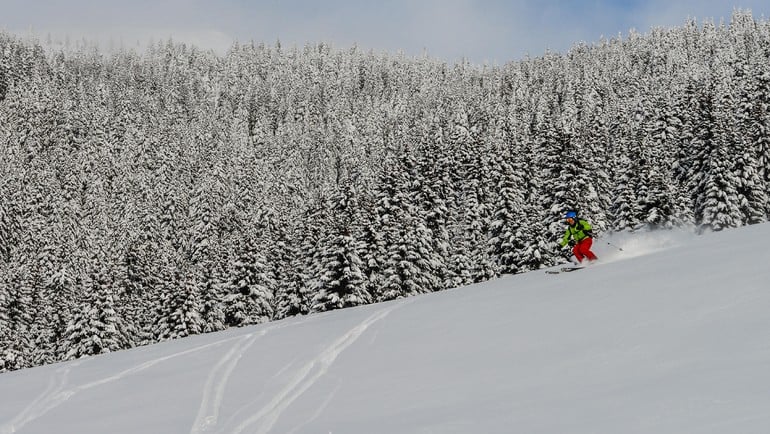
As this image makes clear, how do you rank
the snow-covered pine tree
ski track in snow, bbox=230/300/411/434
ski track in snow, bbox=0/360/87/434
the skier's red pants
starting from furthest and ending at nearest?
the snow-covered pine tree
the skier's red pants
ski track in snow, bbox=0/360/87/434
ski track in snow, bbox=230/300/411/434

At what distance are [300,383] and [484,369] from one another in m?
3.19

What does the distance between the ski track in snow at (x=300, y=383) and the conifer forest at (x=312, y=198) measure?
25240 mm

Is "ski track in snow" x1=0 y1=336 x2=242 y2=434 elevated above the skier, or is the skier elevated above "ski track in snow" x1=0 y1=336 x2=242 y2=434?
the skier

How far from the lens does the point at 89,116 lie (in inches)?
5217

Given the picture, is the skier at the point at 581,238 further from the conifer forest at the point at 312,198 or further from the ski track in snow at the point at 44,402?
the conifer forest at the point at 312,198

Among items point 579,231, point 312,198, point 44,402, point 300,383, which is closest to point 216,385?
point 300,383

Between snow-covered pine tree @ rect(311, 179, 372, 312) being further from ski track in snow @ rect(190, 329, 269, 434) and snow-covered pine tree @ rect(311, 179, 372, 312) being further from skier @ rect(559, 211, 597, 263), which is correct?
ski track in snow @ rect(190, 329, 269, 434)

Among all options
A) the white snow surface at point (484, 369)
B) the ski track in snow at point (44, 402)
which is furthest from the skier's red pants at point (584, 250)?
the ski track in snow at point (44, 402)

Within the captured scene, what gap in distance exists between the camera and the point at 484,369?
28.6 feet

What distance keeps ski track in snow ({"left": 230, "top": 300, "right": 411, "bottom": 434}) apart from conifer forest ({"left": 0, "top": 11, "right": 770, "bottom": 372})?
25.2 m

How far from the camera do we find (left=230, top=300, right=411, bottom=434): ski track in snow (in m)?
8.52

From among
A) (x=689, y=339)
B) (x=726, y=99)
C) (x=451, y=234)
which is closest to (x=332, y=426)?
(x=689, y=339)

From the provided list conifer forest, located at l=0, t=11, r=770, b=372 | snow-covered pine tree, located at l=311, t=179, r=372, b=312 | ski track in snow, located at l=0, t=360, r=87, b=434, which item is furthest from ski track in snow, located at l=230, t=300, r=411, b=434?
conifer forest, located at l=0, t=11, r=770, b=372

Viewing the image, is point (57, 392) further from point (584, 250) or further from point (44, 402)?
point (584, 250)
